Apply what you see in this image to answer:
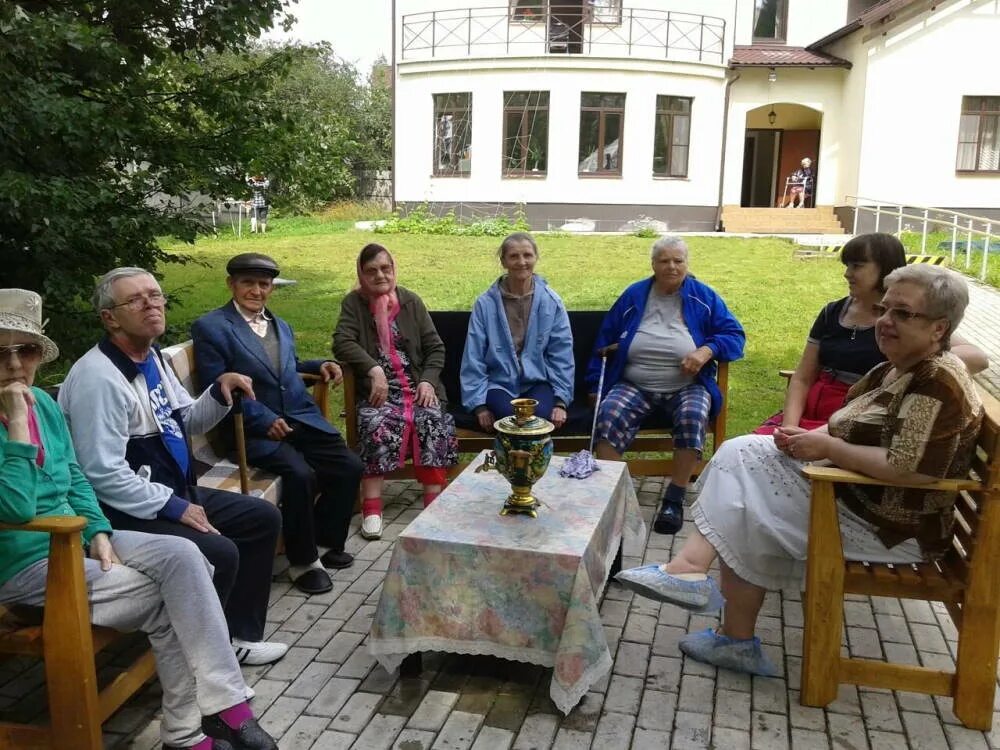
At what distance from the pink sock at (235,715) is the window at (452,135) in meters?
18.4

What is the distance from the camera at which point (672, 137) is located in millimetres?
20453

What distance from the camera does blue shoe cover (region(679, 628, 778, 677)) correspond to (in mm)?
3197

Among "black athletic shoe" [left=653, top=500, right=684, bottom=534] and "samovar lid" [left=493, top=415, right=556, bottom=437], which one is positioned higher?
A: "samovar lid" [left=493, top=415, right=556, bottom=437]

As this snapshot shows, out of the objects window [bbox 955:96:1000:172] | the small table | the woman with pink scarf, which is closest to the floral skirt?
the woman with pink scarf

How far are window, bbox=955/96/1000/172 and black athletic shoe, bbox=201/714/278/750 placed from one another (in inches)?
798

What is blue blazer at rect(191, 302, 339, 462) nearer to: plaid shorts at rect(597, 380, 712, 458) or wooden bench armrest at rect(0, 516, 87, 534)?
plaid shorts at rect(597, 380, 712, 458)

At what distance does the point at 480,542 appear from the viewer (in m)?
3.02

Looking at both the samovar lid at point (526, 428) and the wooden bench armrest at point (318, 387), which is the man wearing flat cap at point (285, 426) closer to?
the wooden bench armrest at point (318, 387)

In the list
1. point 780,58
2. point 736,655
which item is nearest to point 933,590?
point 736,655

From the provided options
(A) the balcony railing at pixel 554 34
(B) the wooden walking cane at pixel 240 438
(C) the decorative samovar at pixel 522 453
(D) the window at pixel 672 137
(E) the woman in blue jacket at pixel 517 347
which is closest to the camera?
(C) the decorative samovar at pixel 522 453

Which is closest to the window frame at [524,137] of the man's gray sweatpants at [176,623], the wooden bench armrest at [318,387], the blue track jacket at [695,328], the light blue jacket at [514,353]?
the blue track jacket at [695,328]

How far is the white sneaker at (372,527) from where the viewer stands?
176 inches

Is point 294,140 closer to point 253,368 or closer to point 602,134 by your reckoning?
point 253,368

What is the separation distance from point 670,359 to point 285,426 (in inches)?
81.4
